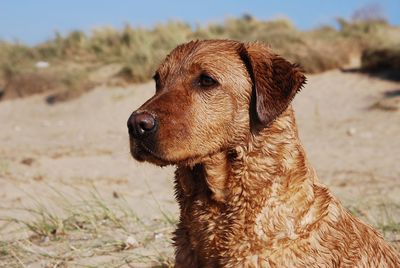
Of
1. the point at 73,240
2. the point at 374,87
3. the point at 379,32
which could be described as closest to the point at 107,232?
the point at 73,240

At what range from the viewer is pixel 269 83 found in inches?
154

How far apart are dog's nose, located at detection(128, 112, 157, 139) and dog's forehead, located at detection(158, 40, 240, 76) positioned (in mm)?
564

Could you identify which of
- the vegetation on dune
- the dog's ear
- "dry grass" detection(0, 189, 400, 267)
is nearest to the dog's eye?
the dog's ear

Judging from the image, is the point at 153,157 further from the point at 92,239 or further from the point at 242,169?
the point at 92,239

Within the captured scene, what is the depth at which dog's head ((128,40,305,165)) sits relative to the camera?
3605 mm

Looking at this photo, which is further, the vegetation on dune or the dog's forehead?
the vegetation on dune

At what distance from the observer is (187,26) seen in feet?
87.8

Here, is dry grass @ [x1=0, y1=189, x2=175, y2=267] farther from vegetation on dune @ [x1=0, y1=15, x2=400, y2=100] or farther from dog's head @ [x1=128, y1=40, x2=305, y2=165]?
vegetation on dune @ [x1=0, y1=15, x2=400, y2=100]

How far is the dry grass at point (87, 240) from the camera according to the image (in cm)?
536

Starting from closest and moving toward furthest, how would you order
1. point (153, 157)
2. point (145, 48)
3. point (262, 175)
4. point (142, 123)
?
point (142, 123), point (153, 157), point (262, 175), point (145, 48)

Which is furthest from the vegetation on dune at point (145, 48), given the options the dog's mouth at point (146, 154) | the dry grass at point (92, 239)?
the dog's mouth at point (146, 154)

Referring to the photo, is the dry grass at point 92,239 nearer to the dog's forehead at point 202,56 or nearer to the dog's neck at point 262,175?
the dog's neck at point 262,175

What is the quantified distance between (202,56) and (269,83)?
0.42 meters

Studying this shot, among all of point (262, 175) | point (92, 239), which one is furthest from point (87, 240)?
point (262, 175)
